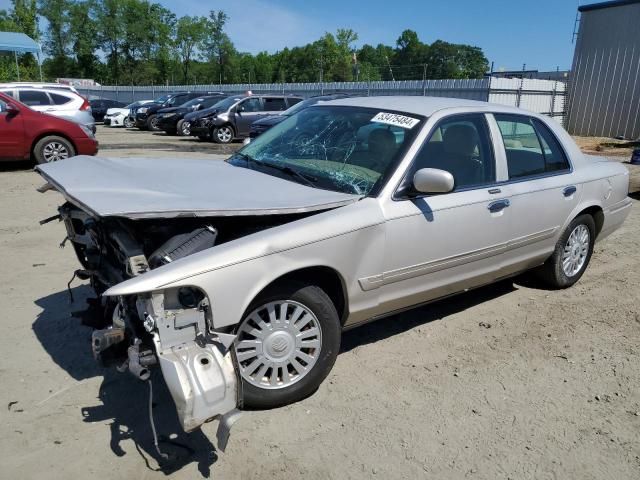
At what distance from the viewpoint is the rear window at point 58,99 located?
44.2 feet

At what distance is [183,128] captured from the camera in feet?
67.9

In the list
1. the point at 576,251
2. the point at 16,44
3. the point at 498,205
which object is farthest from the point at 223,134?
the point at 16,44

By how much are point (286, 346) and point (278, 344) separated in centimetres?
6

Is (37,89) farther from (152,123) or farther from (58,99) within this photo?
(152,123)

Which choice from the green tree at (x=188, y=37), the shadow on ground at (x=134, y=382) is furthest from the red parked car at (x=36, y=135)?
the green tree at (x=188, y=37)

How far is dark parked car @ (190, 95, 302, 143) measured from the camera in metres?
18.1

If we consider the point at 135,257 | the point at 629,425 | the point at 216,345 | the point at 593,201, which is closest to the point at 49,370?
the point at 135,257

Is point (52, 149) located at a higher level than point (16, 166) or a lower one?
higher

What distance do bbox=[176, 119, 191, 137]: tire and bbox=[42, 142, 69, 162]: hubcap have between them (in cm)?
946

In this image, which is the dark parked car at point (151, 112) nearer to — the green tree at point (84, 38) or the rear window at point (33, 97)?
the rear window at point (33, 97)

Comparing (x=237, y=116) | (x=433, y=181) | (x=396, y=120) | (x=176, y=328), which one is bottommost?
(x=237, y=116)

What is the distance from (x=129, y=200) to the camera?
2891 mm

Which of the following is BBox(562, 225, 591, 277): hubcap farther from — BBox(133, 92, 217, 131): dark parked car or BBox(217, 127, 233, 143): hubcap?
BBox(133, 92, 217, 131): dark parked car

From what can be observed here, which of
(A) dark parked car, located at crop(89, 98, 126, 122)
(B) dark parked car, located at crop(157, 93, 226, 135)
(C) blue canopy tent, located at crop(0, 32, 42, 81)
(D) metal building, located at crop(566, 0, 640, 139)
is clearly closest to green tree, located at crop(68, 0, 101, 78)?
(C) blue canopy tent, located at crop(0, 32, 42, 81)
